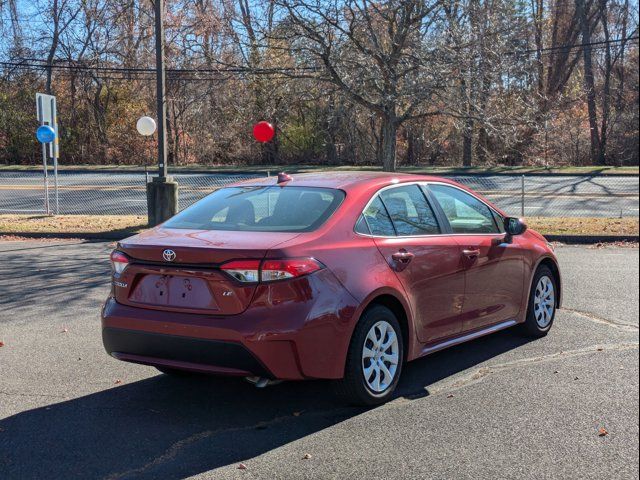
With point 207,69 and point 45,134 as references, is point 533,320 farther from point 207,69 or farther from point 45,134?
point 45,134

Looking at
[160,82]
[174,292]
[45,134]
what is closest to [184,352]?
[174,292]

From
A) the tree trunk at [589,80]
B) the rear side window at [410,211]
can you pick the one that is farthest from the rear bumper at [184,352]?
the tree trunk at [589,80]

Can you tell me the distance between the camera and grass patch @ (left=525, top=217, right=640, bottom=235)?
1406cm

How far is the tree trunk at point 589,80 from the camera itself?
22312mm

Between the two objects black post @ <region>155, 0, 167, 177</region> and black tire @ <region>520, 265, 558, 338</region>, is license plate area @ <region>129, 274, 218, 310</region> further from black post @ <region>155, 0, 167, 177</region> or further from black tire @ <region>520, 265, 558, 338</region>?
black post @ <region>155, 0, 167, 177</region>

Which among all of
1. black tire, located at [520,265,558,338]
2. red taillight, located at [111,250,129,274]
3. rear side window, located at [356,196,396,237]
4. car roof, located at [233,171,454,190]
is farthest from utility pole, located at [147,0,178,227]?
rear side window, located at [356,196,396,237]

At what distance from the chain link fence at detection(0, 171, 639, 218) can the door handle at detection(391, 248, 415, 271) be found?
11802 millimetres

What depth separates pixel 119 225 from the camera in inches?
607

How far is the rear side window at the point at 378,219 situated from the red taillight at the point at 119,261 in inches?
62.4

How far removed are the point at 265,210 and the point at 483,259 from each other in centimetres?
178

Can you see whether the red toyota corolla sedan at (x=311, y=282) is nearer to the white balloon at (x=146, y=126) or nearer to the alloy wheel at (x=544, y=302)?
the alloy wheel at (x=544, y=302)

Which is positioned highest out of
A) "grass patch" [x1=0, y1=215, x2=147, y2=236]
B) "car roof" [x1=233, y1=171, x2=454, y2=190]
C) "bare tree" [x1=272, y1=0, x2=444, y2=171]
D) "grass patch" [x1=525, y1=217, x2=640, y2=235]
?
"bare tree" [x1=272, y1=0, x2=444, y2=171]

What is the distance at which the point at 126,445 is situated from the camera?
4094 mm

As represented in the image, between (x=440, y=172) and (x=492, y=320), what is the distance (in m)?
24.1
